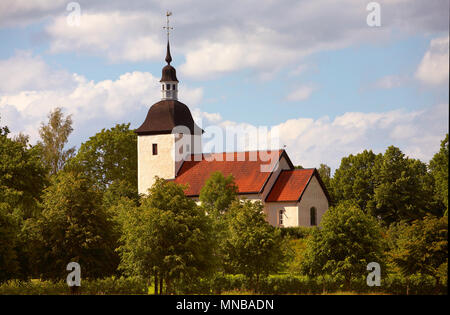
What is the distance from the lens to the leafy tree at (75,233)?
33.1m

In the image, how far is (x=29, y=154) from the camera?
52469mm

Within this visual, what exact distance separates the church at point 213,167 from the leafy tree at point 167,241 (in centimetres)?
3216

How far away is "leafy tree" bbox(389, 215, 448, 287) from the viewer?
114ft

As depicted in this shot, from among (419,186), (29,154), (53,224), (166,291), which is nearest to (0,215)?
(53,224)

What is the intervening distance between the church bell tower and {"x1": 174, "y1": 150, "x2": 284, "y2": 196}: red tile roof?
1833 mm

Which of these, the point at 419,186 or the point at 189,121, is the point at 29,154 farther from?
the point at 419,186

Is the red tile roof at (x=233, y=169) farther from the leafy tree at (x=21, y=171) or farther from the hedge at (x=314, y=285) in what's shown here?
the hedge at (x=314, y=285)

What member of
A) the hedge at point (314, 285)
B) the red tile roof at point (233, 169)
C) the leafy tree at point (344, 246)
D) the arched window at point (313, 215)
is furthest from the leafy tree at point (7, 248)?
the arched window at point (313, 215)

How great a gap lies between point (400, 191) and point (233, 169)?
1810 cm

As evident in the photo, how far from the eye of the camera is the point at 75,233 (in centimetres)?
3334

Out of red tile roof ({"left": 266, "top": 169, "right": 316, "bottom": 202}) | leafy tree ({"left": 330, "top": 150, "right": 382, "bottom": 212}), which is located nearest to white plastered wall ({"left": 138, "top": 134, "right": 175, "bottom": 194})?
red tile roof ({"left": 266, "top": 169, "right": 316, "bottom": 202})

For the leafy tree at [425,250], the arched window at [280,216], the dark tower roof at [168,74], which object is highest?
the dark tower roof at [168,74]

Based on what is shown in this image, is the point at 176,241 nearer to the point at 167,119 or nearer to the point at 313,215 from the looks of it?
the point at 313,215

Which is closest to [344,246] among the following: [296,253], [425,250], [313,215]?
[425,250]
